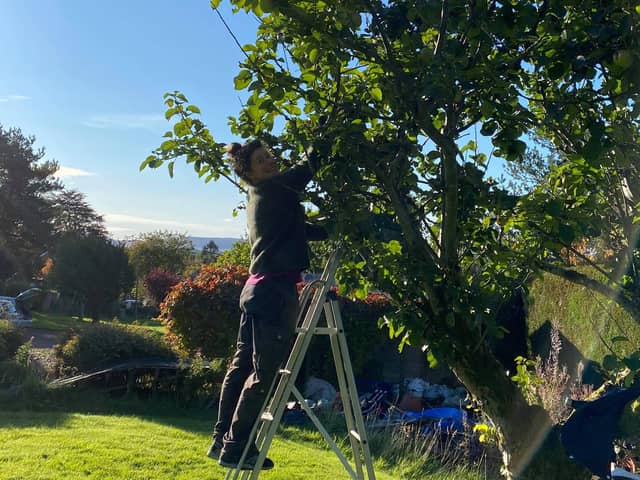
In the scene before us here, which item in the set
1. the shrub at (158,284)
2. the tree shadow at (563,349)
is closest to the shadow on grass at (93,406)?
the tree shadow at (563,349)

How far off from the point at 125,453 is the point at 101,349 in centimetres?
470

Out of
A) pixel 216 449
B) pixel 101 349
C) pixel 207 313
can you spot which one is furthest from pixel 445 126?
pixel 101 349

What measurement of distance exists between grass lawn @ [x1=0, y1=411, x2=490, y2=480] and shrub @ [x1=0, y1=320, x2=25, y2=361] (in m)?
3.54

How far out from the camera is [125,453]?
19.2 feet

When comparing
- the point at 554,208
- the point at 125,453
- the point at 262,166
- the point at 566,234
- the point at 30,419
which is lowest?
the point at 30,419

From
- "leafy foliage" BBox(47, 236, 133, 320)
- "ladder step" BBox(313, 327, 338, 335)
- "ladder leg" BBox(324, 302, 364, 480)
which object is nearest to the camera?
"ladder step" BBox(313, 327, 338, 335)

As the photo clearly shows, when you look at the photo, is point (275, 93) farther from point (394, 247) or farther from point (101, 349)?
point (101, 349)

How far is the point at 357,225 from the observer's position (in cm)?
299

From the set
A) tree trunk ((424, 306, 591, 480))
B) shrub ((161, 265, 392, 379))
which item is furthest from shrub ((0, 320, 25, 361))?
tree trunk ((424, 306, 591, 480))

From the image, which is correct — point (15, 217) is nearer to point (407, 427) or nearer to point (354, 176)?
point (407, 427)

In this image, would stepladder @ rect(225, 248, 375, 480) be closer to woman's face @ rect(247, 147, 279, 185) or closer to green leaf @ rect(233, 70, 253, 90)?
woman's face @ rect(247, 147, 279, 185)

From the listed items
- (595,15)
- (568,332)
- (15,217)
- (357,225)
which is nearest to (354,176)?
(357,225)

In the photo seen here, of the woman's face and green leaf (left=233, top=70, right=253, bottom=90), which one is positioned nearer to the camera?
green leaf (left=233, top=70, right=253, bottom=90)

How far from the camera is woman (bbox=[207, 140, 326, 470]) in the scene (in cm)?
340
